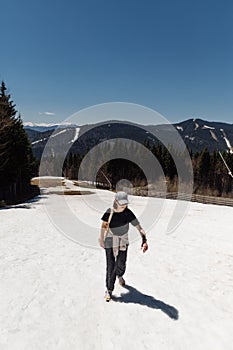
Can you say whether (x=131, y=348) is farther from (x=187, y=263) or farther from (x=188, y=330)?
(x=187, y=263)

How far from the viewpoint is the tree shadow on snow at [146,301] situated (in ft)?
15.1

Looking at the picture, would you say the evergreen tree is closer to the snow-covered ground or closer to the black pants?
the snow-covered ground

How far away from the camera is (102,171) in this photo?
197ft

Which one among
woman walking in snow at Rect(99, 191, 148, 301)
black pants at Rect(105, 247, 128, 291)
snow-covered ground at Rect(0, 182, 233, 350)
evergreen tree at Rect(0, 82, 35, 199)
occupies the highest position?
evergreen tree at Rect(0, 82, 35, 199)

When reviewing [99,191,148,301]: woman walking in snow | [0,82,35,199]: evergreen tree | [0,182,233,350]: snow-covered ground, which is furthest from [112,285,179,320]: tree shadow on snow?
[0,82,35,199]: evergreen tree

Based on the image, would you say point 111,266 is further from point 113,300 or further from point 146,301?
point 146,301

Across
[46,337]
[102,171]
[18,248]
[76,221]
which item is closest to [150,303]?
[46,337]

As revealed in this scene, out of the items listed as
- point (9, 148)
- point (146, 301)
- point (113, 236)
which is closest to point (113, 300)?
point (146, 301)

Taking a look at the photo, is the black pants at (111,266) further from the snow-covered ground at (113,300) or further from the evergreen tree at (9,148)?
the evergreen tree at (9,148)

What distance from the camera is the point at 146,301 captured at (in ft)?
16.4

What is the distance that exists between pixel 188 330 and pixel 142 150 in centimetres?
5949

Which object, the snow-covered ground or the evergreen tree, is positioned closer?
the snow-covered ground

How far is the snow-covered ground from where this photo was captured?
378 cm

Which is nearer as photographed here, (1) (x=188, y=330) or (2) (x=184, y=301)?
(1) (x=188, y=330)
